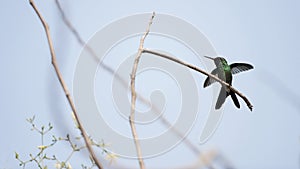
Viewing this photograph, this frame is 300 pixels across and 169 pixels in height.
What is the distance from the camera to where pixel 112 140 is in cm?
130

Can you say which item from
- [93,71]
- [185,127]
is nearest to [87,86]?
[93,71]

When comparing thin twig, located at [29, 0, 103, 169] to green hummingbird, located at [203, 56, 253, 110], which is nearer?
thin twig, located at [29, 0, 103, 169]

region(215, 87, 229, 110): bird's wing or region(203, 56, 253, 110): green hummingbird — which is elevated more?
region(203, 56, 253, 110): green hummingbird

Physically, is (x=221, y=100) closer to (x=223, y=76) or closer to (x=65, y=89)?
(x=223, y=76)

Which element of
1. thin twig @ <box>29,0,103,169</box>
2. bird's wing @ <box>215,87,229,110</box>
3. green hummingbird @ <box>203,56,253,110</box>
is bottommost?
thin twig @ <box>29,0,103,169</box>

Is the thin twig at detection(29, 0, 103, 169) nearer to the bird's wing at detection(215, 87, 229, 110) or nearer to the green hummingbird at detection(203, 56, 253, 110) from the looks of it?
the green hummingbird at detection(203, 56, 253, 110)

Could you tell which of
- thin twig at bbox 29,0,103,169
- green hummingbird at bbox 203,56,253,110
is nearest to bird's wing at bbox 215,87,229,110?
green hummingbird at bbox 203,56,253,110

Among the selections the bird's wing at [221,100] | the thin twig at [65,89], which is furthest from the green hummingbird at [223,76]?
the thin twig at [65,89]

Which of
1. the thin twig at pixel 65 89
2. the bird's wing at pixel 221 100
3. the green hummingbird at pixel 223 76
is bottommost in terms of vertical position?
the thin twig at pixel 65 89

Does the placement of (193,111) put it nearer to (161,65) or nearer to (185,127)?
(185,127)

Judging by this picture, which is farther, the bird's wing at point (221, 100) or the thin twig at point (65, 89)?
the bird's wing at point (221, 100)

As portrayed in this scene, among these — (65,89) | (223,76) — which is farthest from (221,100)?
(65,89)

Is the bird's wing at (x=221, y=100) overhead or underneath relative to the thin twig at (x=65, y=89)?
overhead

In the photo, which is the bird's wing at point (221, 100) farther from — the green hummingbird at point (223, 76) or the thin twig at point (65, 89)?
the thin twig at point (65, 89)
